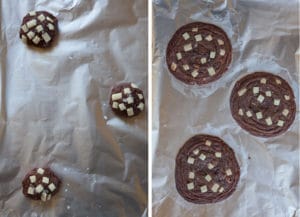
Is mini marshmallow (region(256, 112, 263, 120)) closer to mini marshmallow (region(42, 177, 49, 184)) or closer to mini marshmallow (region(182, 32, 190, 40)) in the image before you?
mini marshmallow (region(182, 32, 190, 40))

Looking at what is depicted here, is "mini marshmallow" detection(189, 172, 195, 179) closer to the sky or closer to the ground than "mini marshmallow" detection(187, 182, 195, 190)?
closer to the sky

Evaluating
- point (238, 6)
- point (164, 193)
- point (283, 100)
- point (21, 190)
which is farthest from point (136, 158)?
point (238, 6)

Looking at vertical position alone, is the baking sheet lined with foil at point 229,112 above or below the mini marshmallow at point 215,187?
above

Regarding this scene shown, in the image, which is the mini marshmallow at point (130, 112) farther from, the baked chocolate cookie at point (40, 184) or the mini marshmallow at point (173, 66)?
the baked chocolate cookie at point (40, 184)

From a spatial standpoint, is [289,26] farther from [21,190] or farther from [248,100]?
[21,190]

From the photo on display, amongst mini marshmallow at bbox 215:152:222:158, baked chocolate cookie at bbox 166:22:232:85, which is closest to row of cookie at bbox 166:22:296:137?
baked chocolate cookie at bbox 166:22:232:85

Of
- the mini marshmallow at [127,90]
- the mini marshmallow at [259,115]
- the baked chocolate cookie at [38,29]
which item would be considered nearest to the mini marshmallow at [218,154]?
the mini marshmallow at [259,115]

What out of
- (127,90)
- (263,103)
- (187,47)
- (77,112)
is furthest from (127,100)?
(263,103)
